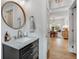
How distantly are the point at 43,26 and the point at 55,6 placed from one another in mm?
6161

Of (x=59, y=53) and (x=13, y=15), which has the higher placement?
(x=13, y=15)

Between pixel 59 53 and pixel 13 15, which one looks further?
pixel 59 53

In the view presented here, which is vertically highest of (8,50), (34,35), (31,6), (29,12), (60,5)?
(60,5)

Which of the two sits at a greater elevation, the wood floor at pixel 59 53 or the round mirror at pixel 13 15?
the round mirror at pixel 13 15

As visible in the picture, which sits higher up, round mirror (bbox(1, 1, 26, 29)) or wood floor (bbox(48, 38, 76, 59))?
round mirror (bbox(1, 1, 26, 29))

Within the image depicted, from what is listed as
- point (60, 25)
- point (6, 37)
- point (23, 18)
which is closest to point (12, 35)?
point (6, 37)

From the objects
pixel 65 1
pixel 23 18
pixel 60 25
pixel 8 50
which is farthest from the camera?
pixel 60 25

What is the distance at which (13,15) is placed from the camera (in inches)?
97.4

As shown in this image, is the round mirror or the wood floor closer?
the round mirror

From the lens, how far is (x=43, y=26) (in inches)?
115

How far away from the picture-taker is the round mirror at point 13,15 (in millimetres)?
2137

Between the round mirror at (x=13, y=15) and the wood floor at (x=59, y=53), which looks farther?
the wood floor at (x=59, y=53)

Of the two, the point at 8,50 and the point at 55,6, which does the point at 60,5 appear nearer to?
the point at 55,6

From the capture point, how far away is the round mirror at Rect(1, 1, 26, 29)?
2137mm
